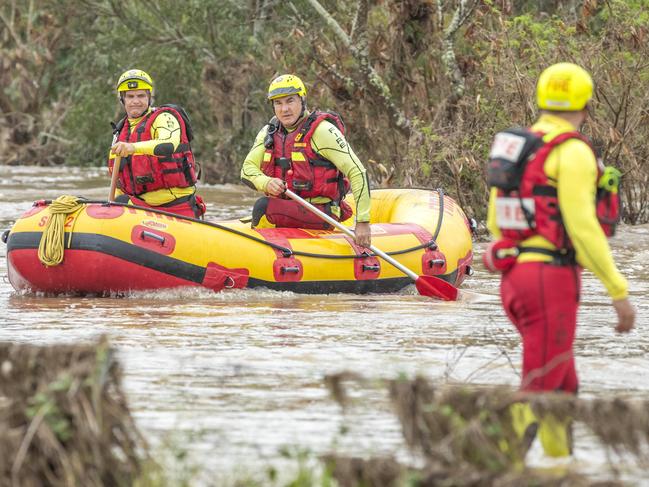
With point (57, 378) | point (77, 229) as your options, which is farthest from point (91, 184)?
point (57, 378)

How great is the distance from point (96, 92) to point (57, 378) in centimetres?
2106

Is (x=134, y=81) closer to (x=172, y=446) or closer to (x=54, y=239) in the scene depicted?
(x=54, y=239)

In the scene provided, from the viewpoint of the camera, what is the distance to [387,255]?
10414 mm

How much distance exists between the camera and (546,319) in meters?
4.87

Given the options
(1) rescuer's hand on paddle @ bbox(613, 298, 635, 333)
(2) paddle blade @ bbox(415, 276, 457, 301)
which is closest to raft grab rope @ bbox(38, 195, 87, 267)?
(2) paddle blade @ bbox(415, 276, 457, 301)

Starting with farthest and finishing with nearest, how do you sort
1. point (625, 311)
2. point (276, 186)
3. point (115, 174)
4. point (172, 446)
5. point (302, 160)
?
point (115, 174) < point (302, 160) < point (276, 186) < point (625, 311) < point (172, 446)

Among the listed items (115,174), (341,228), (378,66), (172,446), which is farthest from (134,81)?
(378,66)

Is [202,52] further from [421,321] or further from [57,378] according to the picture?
[57,378]

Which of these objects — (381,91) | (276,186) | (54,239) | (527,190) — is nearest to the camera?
(527,190)

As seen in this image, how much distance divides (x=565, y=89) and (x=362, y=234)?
5.24 metres

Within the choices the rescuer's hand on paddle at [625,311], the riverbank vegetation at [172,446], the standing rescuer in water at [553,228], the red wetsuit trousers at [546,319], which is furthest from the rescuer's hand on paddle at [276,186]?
the riverbank vegetation at [172,446]

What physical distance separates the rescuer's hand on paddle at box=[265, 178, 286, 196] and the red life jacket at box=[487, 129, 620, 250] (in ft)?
16.5

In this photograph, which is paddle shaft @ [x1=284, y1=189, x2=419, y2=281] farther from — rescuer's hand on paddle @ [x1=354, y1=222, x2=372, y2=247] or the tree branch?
the tree branch

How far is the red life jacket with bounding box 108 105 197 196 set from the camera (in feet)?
33.7
